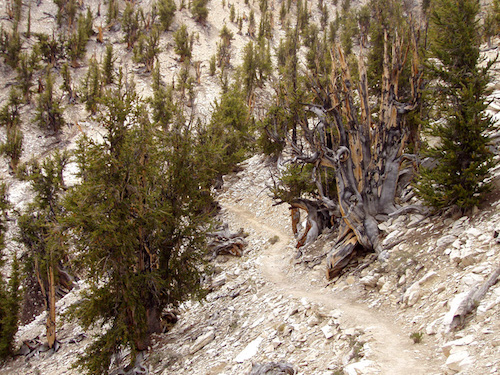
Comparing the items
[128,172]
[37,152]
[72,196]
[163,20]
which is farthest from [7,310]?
[163,20]

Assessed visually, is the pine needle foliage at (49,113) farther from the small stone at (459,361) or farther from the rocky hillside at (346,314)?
the small stone at (459,361)

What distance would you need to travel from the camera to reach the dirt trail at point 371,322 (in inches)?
182

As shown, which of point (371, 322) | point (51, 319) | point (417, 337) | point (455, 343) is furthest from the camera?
point (51, 319)

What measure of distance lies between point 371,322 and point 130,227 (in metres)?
5.89

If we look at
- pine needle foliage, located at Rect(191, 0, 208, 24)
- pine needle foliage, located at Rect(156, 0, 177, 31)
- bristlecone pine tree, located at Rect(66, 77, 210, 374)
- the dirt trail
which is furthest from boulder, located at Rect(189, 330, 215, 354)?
pine needle foliage, located at Rect(191, 0, 208, 24)

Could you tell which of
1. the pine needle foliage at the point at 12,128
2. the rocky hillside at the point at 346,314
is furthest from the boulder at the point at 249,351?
the pine needle foliage at the point at 12,128

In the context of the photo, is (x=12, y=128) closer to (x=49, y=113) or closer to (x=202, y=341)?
(x=49, y=113)

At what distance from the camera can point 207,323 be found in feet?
32.4

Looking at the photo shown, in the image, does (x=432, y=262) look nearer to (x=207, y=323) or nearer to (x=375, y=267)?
(x=375, y=267)

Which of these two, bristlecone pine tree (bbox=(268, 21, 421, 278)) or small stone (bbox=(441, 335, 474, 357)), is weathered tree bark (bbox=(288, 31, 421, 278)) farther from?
small stone (bbox=(441, 335, 474, 357))

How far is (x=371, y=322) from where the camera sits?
6270 mm

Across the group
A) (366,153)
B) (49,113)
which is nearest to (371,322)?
(366,153)

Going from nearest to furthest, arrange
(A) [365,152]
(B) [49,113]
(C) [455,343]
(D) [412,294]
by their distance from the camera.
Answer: (C) [455,343] < (D) [412,294] < (A) [365,152] < (B) [49,113]

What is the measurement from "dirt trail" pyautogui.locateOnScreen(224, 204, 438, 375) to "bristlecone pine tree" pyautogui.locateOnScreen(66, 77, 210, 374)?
2786 mm
